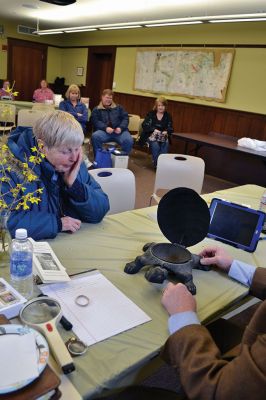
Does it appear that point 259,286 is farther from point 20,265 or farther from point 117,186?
point 117,186

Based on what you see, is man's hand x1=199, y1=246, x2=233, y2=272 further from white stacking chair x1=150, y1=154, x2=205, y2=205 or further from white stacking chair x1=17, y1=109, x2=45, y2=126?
white stacking chair x1=17, y1=109, x2=45, y2=126

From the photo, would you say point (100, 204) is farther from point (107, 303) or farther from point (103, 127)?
point (103, 127)

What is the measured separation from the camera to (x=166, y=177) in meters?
2.79

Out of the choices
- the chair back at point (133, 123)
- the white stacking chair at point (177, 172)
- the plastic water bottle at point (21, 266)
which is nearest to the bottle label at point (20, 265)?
the plastic water bottle at point (21, 266)

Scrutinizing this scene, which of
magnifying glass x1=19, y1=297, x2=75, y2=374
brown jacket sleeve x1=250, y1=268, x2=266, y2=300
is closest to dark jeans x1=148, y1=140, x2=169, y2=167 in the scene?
brown jacket sleeve x1=250, y1=268, x2=266, y2=300

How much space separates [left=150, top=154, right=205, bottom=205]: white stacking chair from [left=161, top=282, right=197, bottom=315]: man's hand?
68.6 inches

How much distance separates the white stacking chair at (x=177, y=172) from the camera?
277cm

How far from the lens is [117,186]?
215 centimetres

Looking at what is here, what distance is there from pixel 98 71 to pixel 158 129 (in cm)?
380

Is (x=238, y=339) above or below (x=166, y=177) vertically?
below

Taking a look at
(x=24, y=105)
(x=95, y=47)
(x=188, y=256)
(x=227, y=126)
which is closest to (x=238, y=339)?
(x=188, y=256)

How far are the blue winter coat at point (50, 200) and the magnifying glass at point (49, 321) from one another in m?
0.47

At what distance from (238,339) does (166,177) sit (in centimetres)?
167

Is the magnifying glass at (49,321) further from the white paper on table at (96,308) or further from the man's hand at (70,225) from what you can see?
the man's hand at (70,225)
